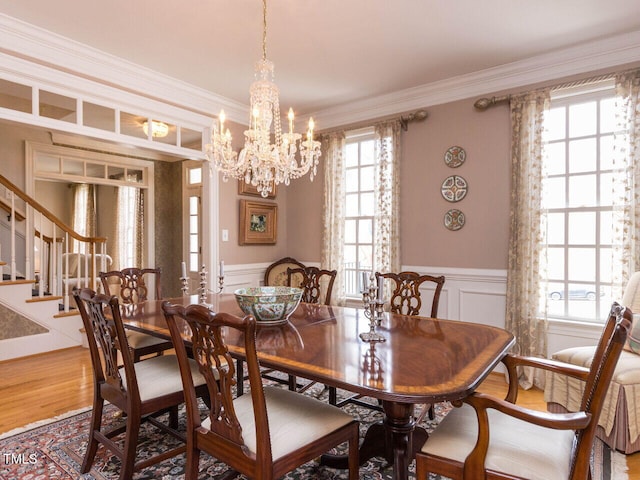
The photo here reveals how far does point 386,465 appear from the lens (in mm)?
2100

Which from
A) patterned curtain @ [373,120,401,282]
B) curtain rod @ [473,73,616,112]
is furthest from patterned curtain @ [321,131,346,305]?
curtain rod @ [473,73,616,112]

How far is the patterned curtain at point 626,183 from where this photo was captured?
2961mm

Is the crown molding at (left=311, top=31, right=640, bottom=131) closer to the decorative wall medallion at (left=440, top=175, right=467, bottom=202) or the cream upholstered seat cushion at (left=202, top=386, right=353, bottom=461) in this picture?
the decorative wall medallion at (left=440, top=175, right=467, bottom=202)

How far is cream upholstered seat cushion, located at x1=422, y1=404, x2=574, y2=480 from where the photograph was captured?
1.27 meters

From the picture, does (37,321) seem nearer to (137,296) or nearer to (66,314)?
(66,314)

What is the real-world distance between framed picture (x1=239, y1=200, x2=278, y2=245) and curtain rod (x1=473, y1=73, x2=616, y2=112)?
264 cm

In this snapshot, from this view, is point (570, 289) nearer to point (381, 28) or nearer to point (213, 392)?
point (381, 28)

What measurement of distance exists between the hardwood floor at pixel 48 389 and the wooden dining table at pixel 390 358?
1155 mm

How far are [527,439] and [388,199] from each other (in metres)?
3.02

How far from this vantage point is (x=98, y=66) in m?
3.29

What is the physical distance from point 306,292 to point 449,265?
154cm

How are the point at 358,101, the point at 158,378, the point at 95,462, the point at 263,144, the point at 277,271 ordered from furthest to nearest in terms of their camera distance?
the point at 277,271 < the point at 358,101 < the point at 263,144 < the point at 95,462 < the point at 158,378

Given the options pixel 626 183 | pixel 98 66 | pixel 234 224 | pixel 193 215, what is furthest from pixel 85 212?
pixel 626 183

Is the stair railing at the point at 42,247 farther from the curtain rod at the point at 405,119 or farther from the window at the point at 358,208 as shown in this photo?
the curtain rod at the point at 405,119
